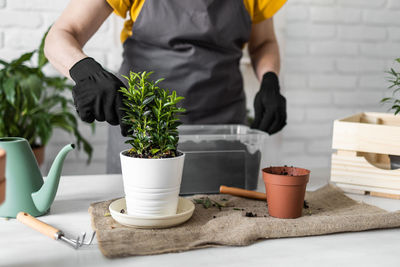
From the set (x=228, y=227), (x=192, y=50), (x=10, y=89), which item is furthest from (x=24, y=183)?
(x=10, y=89)

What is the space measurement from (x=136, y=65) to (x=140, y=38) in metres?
0.09

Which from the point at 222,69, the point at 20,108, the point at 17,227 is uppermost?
the point at 222,69

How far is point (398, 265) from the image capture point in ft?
2.08

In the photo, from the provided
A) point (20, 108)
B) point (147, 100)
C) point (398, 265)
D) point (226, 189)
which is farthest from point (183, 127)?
point (20, 108)

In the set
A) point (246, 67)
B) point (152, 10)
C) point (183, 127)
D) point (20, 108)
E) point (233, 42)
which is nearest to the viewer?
point (183, 127)

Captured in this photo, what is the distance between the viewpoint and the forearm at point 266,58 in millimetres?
1517

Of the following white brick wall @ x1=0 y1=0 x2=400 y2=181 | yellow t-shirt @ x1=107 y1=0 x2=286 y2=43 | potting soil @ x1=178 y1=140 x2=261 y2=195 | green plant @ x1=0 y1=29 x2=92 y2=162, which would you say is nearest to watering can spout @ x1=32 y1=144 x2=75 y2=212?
potting soil @ x1=178 y1=140 x2=261 y2=195

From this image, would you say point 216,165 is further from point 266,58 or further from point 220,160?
point 266,58

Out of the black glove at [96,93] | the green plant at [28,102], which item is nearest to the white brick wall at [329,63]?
the green plant at [28,102]

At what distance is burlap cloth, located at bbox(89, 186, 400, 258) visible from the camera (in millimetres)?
667

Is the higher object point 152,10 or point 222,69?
point 152,10

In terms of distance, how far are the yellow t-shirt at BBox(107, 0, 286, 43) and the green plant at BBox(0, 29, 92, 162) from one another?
1.65 feet

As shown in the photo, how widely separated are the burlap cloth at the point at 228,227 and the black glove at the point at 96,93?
0.66ft

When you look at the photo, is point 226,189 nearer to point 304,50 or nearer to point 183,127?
point 183,127
